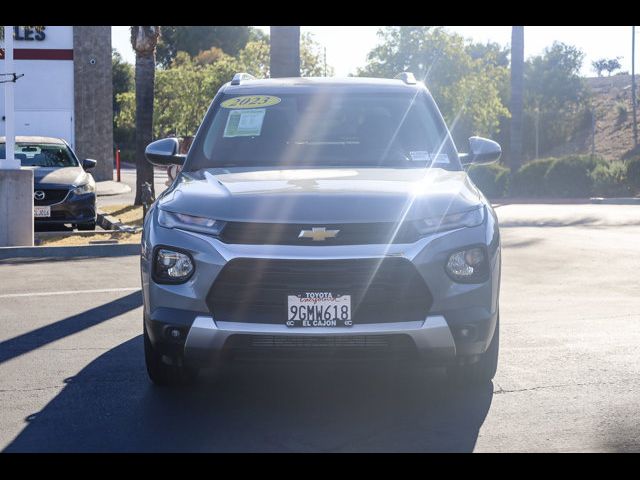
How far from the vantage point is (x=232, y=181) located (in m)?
6.24

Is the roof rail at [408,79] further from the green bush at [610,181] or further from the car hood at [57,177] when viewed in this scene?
the green bush at [610,181]

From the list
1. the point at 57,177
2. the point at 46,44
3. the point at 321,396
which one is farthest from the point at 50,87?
the point at 321,396

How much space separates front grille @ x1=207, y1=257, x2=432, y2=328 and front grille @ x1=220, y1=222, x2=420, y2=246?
115 millimetres

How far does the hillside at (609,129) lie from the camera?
65.6 metres

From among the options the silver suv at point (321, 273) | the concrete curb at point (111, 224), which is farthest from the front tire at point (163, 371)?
the concrete curb at point (111, 224)

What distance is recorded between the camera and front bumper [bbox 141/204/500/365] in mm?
5500

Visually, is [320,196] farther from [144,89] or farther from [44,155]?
[144,89]

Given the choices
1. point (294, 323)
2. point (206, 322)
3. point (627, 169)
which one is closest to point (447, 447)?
A: point (294, 323)

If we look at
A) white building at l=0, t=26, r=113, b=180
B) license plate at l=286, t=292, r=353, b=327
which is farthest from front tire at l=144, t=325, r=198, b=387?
white building at l=0, t=26, r=113, b=180

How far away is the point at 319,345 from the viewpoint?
550 centimetres

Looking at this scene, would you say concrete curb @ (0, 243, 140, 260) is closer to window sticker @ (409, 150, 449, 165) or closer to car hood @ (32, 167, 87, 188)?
car hood @ (32, 167, 87, 188)
